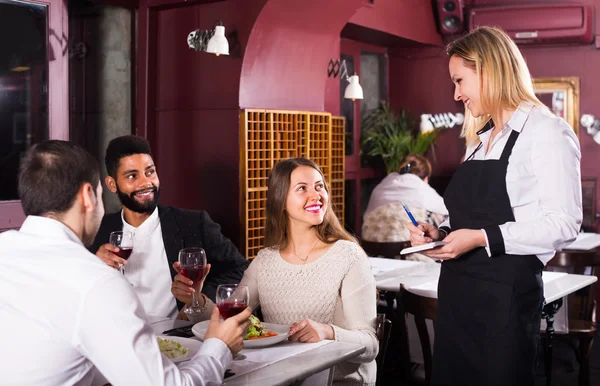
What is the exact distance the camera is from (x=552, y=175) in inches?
88.7

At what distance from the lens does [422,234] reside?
8.45 feet

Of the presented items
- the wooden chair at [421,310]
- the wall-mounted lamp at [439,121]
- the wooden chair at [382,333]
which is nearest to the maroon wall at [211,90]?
the wooden chair at [421,310]

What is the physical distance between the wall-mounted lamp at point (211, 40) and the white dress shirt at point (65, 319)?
344 centimetres

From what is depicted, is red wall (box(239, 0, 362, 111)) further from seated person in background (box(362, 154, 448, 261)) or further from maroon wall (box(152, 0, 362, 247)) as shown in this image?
seated person in background (box(362, 154, 448, 261))

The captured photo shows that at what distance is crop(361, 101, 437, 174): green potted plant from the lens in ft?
26.0

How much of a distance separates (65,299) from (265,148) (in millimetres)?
4109

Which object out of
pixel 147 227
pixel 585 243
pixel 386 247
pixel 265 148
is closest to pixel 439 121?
pixel 585 243

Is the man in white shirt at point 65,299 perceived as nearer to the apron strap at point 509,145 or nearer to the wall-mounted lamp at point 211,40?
the apron strap at point 509,145

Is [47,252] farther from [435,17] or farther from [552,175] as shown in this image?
[435,17]

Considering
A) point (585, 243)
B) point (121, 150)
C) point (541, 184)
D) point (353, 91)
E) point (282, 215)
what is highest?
point (353, 91)

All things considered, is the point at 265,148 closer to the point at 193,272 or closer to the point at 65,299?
the point at 193,272

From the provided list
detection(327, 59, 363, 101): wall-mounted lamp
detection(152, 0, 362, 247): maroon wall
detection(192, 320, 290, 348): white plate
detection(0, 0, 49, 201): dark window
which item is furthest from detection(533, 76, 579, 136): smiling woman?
detection(192, 320, 290, 348): white plate

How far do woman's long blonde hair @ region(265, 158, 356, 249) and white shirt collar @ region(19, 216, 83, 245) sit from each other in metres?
1.52

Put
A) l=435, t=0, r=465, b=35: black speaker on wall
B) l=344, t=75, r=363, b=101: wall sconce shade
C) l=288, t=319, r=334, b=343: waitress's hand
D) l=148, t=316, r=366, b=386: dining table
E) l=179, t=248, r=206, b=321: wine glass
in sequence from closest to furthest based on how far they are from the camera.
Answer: l=148, t=316, r=366, b=386: dining table < l=288, t=319, r=334, b=343: waitress's hand < l=179, t=248, r=206, b=321: wine glass < l=344, t=75, r=363, b=101: wall sconce shade < l=435, t=0, r=465, b=35: black speaker on wall
